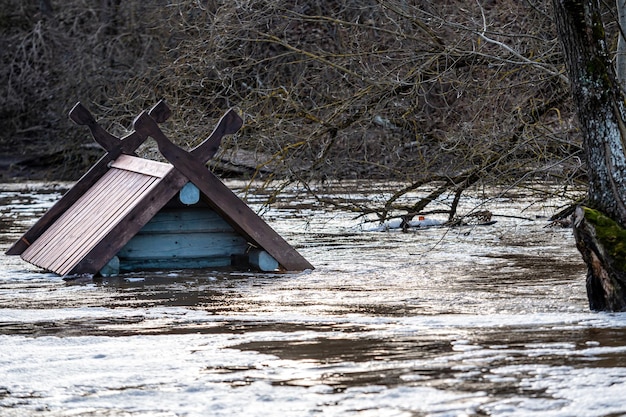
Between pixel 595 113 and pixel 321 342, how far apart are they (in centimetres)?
257

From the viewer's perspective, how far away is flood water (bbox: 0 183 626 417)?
4.96 meters

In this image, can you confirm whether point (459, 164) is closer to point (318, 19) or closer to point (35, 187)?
point (318, 19)

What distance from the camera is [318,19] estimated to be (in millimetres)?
12133

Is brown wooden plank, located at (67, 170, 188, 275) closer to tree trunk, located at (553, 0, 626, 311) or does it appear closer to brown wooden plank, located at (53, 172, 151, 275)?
brown wooden plank, located at (53, 172, 151, 275)

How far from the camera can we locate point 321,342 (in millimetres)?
6281

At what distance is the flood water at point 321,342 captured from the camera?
16.3ft

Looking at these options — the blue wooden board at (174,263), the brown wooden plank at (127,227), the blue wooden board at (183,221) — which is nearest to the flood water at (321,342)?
the brown wooden plank at (127,227)

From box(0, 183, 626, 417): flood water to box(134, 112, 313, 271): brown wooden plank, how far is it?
0.35m

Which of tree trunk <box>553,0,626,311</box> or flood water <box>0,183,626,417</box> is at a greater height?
tree trunk <box>553,0,626,311</box>

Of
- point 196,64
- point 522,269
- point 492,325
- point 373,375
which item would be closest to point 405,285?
point 522,269

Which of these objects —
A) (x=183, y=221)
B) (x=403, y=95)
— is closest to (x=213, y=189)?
(x=183, y=221)

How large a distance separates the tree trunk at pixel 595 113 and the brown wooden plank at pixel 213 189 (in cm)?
293

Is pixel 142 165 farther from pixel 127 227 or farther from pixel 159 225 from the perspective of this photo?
pixel 127 227

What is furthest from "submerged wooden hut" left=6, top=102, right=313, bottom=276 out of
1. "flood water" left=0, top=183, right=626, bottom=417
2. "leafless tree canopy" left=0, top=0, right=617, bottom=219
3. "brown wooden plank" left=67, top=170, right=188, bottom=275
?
"leafless tree canopy" left=0, top=0, right=617, bottom=219
